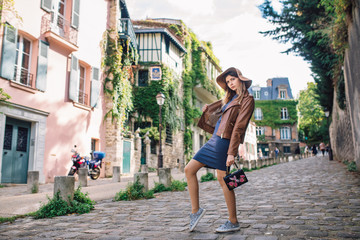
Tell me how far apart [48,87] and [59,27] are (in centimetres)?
278

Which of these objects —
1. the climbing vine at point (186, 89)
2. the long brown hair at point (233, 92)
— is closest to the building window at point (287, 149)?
the climbing vine at point (186, 89)

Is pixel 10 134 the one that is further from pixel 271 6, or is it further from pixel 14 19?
pixel 271 6

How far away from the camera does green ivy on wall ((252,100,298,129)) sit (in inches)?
1959

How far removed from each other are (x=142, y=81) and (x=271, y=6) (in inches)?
419

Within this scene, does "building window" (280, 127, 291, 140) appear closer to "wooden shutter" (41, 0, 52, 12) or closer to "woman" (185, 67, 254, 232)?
"wooden shutter" (41, 0, 52, 12)

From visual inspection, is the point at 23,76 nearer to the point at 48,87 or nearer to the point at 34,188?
the point at 48,87

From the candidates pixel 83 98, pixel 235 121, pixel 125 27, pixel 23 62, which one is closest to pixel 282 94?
pixel 125 27

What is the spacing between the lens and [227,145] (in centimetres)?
343

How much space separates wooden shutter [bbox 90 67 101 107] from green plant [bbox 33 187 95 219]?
9793 mm

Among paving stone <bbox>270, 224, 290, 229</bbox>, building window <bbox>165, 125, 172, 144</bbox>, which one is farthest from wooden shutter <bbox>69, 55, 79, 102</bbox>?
paving stone <bbox>270, 224, 290, 229</bbox>

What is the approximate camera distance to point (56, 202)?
4910 mm

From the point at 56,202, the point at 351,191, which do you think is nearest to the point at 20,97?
the point at 56,202

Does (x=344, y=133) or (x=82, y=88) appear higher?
(x=82, y=88)

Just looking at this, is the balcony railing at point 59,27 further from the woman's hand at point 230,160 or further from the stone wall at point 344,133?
the stone wall at point 344,133
